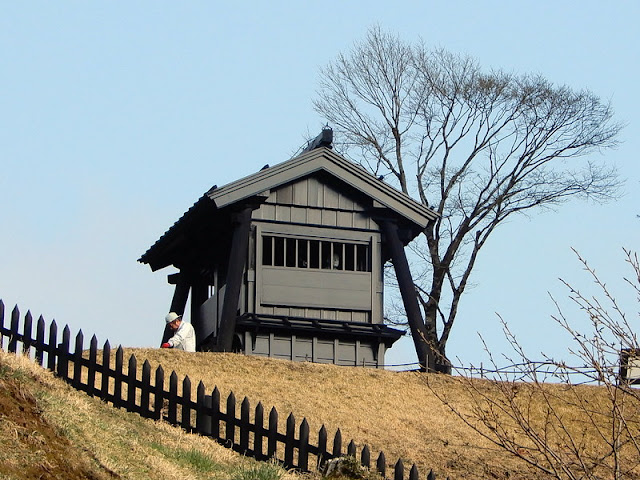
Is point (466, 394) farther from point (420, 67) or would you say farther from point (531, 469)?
point (420, 67)

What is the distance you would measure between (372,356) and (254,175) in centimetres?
470

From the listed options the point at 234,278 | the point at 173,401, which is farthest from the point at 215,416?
the point at 234,278

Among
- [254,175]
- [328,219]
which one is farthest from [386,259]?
[254,175]

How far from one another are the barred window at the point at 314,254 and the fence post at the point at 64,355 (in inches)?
359

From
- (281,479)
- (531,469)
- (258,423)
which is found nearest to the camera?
(281,479)

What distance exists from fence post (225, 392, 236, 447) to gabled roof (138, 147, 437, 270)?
30.5 feet

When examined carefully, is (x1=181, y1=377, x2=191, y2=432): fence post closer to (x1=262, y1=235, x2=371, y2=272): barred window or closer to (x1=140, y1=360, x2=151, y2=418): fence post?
(x1=140, y1=360, x2=151, y2=418): fence post

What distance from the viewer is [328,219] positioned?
24.8 meters

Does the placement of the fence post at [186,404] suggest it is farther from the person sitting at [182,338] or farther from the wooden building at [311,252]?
the wooden building at [311,252]

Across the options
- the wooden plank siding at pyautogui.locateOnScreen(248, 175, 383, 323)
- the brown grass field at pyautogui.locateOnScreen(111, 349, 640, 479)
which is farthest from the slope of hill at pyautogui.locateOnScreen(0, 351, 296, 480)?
the wooden plank siding at pyautogui.locateOnScreen(248, 175, 383, 323)

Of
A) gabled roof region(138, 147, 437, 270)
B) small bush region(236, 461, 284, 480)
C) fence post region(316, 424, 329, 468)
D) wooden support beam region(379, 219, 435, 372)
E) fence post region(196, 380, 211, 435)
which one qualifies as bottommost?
small bush region(236, 461, 284, 480)

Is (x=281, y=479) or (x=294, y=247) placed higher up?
(x=294, y=247)

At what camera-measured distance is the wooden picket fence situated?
45.6 feet

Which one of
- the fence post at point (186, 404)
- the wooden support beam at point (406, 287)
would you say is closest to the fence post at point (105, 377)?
the fence post at point (186, 404)
